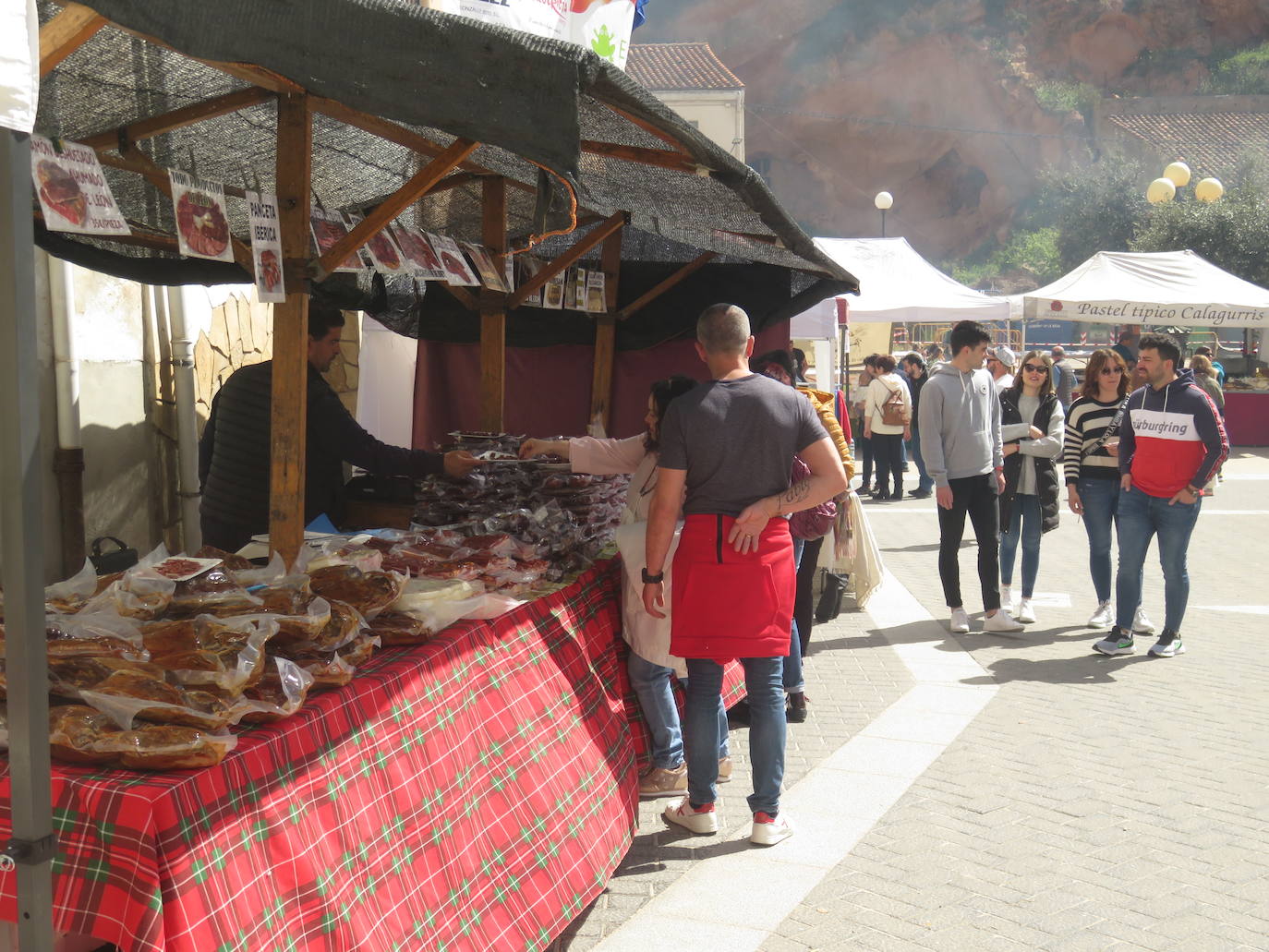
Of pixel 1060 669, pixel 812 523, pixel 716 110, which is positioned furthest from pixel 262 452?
pixel 716 110

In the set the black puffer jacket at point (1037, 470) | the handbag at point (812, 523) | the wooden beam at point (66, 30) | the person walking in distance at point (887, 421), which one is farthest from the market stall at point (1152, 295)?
the wooden beam at point (66, 30)

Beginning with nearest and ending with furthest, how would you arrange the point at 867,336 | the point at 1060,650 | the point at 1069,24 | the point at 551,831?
the point at 551,831 → the point at 1060,650 → the point at 867,336 → the point at 1069,24

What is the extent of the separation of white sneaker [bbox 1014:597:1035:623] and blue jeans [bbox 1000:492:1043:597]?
50 mm

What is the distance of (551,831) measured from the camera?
350 centimetres

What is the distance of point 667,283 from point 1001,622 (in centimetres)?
328

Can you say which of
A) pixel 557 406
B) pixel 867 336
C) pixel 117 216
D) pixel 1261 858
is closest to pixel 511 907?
pixel 117 216

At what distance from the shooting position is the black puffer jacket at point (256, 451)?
4895mm

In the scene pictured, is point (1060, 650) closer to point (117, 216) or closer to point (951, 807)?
point (951, 807)

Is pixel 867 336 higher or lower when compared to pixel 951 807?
higher

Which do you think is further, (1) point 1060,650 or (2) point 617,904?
(1) point 1060,650

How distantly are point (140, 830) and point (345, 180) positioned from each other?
469cm

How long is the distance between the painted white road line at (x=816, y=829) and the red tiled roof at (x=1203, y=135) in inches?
2166

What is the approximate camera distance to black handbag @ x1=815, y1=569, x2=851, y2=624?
7.99 meters

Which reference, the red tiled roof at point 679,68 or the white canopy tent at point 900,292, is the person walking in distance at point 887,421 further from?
the red tiled roof at point 679,68
